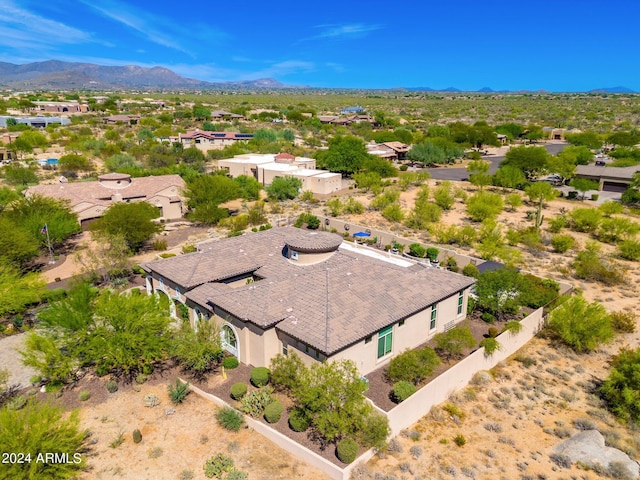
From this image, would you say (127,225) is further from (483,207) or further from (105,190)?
(483,207)

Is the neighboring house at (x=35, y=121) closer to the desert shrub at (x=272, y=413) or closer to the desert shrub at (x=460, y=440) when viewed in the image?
the desert shrub at (x=272, y=413)

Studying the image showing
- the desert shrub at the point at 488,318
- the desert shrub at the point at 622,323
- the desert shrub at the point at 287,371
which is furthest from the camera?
the desert shrub at the point at 488,318

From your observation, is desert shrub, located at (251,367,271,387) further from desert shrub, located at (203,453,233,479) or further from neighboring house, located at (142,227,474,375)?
desert shrub, located at (203,453,233,479)

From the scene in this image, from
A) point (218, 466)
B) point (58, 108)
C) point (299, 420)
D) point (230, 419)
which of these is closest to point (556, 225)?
point (299, 420)

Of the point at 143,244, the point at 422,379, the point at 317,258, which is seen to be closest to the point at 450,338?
the point at 422,379

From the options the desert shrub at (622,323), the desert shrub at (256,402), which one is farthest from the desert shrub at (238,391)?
the desert shrub at (622,323)

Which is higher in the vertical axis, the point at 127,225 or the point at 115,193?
the point at 115,193
